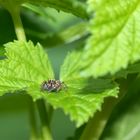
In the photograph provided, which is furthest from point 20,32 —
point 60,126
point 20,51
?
point 60,126

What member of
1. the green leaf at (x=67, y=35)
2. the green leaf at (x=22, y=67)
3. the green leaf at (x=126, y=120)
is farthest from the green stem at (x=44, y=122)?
the green leaf at (x=67, y=35)

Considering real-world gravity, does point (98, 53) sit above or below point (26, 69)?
below

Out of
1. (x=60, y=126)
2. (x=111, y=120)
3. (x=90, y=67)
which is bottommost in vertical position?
(x=90, y=67)

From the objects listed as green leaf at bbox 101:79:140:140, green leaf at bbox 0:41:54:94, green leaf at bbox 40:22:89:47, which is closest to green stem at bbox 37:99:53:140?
green leaf at bbox 0:41:54:94

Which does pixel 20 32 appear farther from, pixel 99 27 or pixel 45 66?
pixel 99 27

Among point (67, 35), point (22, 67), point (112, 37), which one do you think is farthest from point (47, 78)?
point (67, 35)

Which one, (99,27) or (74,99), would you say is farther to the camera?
(74,99)
